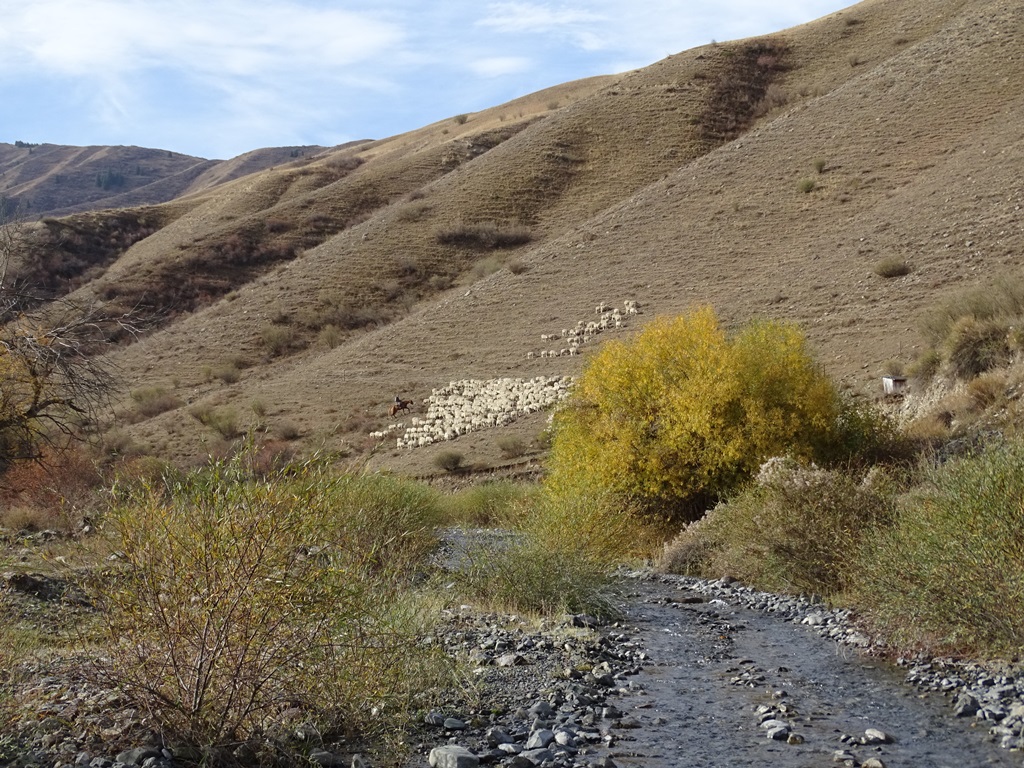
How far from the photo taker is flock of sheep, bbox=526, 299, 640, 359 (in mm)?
37219

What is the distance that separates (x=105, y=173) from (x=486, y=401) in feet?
512

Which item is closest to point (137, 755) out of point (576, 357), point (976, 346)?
point (976, 346)

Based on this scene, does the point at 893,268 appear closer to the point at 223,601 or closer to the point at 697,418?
the point at 697,418

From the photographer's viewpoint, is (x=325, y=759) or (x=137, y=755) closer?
(x=137, y=755)

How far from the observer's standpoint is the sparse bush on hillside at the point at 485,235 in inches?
2190

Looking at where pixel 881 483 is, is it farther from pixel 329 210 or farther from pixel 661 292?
pixel 329 210

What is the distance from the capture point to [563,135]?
64750 mm

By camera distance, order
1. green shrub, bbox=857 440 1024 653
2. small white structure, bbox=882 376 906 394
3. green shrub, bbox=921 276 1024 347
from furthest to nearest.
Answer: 1. small white structure, bbox=882 376 906 394
2. green shrub, bbox=921 276 1024 347
3. green shrub, bbox=857 440 1024 653

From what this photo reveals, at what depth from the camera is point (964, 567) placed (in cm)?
826

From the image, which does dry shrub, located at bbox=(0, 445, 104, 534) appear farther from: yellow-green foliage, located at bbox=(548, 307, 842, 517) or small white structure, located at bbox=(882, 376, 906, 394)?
small white structure, located at bbox=(882, 376, 906, 394)

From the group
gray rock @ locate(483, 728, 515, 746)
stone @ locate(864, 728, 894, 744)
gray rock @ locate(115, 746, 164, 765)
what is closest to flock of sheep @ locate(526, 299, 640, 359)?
stone @ locate(864, 728, 894, 744)

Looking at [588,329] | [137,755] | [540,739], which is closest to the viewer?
[137,755]

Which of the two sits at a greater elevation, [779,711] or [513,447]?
[779,711]

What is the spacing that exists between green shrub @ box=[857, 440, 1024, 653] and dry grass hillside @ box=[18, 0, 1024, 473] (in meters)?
15.9
